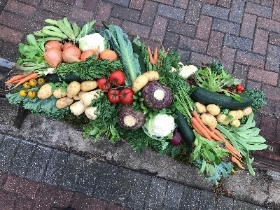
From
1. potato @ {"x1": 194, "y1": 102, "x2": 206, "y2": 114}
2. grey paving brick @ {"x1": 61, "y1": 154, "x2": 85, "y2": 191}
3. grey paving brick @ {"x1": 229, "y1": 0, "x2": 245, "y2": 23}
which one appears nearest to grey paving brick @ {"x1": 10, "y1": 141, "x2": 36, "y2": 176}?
grey paving brick @ {"x1": 61, "y1": 154, "x2": 85, "y2": 191}

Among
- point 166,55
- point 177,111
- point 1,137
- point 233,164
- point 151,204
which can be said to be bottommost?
point 151,204

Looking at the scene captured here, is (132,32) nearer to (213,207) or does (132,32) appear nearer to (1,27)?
(1,27)

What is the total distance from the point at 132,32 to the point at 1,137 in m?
2.00

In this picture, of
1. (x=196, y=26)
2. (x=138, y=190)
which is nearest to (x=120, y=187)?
(x=138, y=190)

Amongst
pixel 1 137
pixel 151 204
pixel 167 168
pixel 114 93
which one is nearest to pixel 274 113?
pixel 167 168

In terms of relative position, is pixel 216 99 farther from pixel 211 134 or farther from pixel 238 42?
pixel 238 42

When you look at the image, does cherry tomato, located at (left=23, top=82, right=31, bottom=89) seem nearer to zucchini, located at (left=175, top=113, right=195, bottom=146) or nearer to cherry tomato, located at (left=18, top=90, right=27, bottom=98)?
cherry tomato, located at (left=18, top=90, right=27, bottom=98)

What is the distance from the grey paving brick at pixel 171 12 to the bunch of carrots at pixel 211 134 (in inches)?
70.1

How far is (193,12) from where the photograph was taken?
5125 millimetres

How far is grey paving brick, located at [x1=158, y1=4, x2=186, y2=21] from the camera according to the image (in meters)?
5.07

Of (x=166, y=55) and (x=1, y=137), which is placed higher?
(x=166, y=55)

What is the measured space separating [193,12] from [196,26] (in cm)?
21

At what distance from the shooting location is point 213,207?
4230 millimetres

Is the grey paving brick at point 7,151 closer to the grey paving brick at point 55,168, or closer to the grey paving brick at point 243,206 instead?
the grey paving brick at point 55,168
